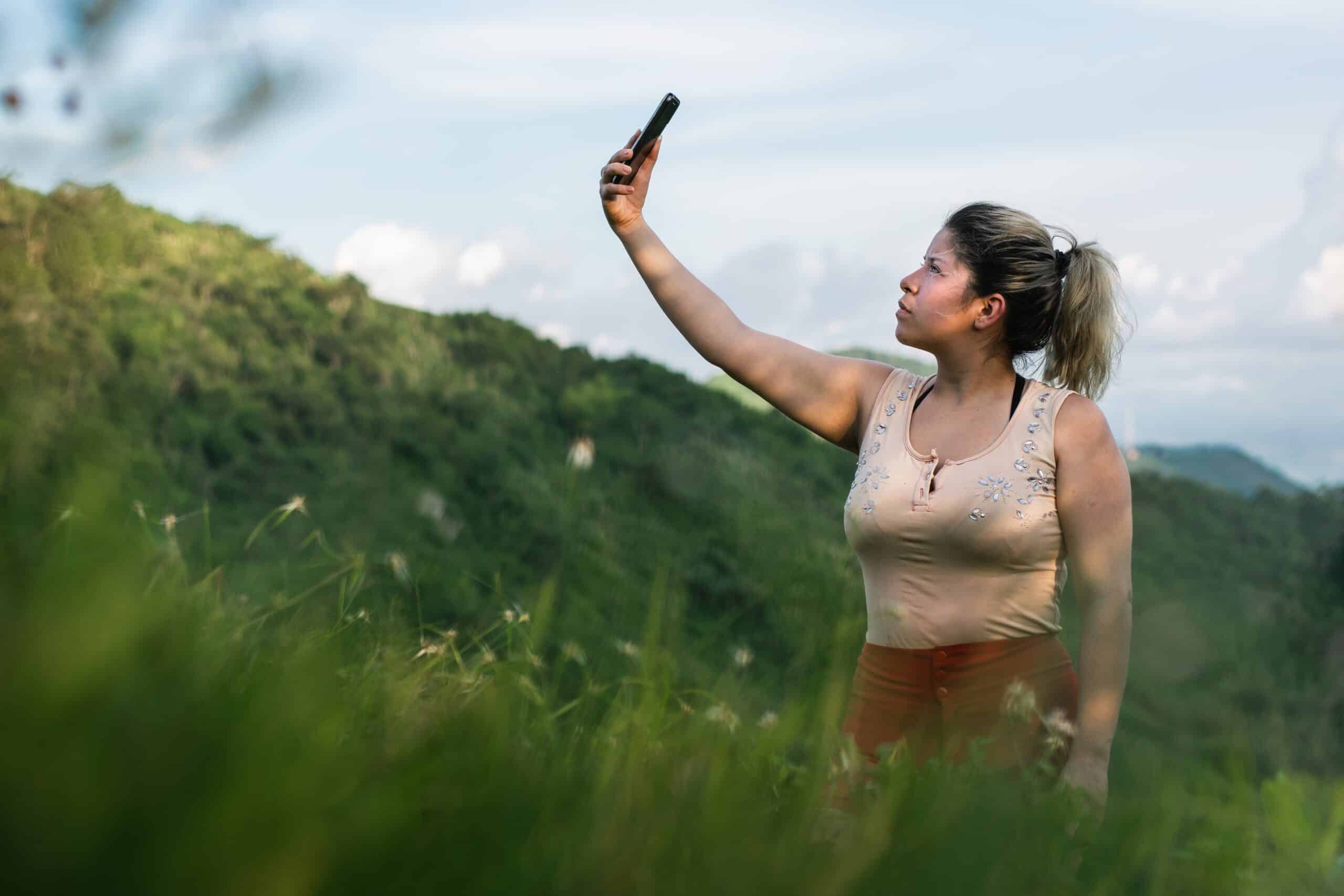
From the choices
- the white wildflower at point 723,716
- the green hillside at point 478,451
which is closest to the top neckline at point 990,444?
the white wildflower at point 723,716

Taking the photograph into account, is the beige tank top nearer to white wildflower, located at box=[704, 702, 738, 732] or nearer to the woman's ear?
the woman's ear

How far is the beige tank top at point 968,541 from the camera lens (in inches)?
104

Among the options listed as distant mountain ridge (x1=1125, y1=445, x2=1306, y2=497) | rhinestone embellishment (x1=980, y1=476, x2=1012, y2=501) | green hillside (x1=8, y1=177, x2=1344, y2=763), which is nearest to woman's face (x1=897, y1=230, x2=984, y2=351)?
rhinestone embellishment (x1=980, y1=476, x2=1012, y2=501)

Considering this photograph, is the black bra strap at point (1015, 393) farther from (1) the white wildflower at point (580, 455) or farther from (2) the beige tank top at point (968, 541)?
(1) the white wildflower at point (580, 455)

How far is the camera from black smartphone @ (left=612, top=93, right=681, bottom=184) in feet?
9.62

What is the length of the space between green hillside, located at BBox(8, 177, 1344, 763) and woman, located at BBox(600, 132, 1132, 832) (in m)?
3.93

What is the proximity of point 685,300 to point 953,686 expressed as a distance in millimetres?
1055

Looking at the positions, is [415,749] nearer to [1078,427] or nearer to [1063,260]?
[1078,427]

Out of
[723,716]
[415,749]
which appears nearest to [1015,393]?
[723,716]

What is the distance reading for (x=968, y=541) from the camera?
8.68ft

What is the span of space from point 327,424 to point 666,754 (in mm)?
17312

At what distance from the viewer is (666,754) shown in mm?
1294

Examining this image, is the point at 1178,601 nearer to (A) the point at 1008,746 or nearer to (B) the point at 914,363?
(B) the point at 914,363

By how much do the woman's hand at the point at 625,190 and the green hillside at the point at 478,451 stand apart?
11.5 ft
